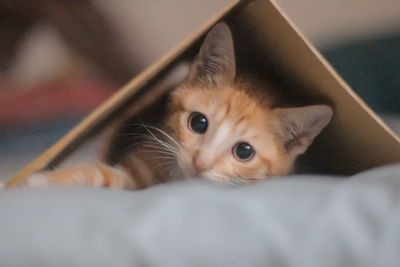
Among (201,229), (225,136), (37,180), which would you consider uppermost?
(37,180)

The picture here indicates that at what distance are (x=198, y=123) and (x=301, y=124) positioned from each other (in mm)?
244

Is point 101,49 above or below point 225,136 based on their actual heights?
above

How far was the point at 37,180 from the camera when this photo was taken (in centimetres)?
70

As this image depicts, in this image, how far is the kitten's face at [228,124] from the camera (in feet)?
2.76

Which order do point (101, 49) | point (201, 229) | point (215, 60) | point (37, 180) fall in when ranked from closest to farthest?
point (201, 229), point (37, 180), point (215, 60), point (101, 49)

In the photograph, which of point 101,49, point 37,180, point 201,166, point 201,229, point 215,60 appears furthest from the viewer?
point 101,49

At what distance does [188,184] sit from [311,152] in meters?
0.53

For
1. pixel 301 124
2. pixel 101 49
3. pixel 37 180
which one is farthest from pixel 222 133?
pixel 101 49

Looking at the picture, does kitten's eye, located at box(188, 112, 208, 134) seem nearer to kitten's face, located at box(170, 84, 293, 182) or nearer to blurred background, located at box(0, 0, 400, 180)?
kitten's face, located at box(170, 84, 293, 182)

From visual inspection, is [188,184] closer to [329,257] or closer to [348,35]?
[329,257]

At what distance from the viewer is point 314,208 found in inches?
20.1

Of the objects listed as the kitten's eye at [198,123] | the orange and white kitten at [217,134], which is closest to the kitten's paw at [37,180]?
the orange and white kitten at [217,134]

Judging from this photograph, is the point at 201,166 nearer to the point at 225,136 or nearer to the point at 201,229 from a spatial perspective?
the point at 225,136

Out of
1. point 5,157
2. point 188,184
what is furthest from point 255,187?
point 5,157
